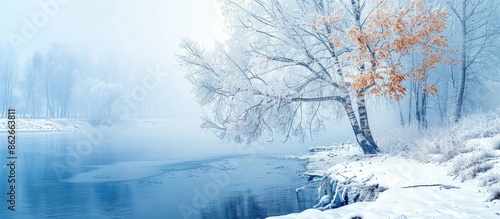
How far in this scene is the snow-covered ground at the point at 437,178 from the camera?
19.3ft

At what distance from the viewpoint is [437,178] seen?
7.89m

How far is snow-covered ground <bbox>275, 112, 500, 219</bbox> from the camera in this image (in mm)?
5895

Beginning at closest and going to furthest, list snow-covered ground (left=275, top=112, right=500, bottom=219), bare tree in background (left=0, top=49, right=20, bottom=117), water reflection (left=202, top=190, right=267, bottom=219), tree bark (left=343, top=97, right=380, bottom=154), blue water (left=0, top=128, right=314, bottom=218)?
snow-covered ground (left=275, top=112, right=500, bottom=219)
water reflection (left=202, top=190, right=267, bottom=219)
blue water (left=0, top=128, right=314, bottom=218)
tree bark (left=343, top=97, right=380, bottom=154)
bare tree in background (left=0, top=49, right=20, bottom=117)

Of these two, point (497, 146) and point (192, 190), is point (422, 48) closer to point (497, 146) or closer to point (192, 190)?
point (497, 146)

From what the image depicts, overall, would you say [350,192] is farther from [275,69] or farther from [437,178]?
[275,69]

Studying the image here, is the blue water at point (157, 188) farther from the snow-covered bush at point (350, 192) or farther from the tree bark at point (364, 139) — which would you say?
the tree bark at point (364, 139)

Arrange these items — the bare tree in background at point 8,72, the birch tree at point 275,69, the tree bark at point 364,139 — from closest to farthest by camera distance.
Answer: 1. the birch tree at point 275,69
2. the tree bark at point 364,139
3. the bare tree in background at point 8,72

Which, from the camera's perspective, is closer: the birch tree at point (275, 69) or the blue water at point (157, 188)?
the blue water at point (157, 188)

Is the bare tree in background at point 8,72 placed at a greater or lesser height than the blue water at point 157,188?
greater

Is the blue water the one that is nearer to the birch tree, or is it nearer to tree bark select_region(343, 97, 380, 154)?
the birch tree

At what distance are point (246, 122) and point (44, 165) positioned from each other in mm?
13030

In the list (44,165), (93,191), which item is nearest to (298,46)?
(93,191)

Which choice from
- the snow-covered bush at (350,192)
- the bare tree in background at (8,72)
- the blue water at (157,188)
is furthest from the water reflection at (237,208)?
the bare tree in background at (8,72)

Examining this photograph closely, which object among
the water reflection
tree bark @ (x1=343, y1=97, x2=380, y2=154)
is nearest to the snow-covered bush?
the water reflection
